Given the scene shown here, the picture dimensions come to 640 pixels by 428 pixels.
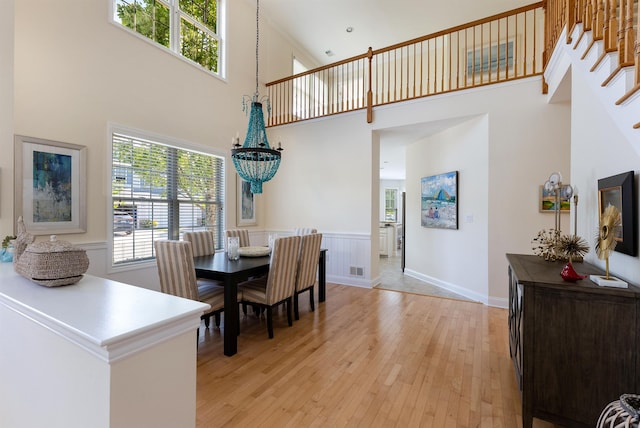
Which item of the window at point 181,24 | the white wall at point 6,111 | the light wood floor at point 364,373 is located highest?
the window at point 181,24

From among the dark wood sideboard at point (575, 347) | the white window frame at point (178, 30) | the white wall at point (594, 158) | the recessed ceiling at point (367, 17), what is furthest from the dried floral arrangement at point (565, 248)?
the recessed ceiling at point (367, 17)

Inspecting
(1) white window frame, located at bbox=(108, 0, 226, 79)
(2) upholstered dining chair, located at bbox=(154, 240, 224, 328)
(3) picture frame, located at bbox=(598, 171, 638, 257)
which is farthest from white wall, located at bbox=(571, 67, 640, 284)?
(1) white window frame, located at bbox=(108, 0, 226, 79)

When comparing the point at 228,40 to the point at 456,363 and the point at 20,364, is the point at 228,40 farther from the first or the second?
the point at 456,363

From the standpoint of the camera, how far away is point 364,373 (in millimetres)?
2281

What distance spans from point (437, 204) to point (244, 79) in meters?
4.17

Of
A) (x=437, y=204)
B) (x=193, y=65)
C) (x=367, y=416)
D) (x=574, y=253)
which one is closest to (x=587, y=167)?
(x=574, y=253)

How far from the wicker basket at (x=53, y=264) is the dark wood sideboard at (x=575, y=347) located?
218cm

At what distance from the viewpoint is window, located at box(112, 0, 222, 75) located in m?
3.65

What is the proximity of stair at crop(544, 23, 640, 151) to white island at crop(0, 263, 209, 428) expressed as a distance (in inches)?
86.3

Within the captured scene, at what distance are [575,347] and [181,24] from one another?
222 inches

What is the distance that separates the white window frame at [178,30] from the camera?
3490 mm

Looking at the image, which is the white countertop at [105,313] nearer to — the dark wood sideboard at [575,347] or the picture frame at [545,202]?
the dark wood sideboard at [575,347]

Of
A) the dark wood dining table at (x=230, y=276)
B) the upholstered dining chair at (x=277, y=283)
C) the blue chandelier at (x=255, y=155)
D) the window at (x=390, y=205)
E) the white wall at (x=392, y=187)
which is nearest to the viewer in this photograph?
the dark wood dining table at (x=230, y=276)

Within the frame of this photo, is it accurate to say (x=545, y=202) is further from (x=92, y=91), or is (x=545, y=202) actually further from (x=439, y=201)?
(x=92, y=91)
